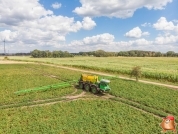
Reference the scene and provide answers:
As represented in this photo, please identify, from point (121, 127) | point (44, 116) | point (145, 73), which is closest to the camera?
point (121, 127)

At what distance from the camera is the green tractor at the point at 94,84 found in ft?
80.7

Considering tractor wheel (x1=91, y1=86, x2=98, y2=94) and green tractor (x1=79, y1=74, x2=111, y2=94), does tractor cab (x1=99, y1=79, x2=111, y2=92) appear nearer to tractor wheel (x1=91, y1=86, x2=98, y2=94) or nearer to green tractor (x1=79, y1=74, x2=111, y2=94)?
green tractor (x1=79, y1=74, x2=111, y2=94)

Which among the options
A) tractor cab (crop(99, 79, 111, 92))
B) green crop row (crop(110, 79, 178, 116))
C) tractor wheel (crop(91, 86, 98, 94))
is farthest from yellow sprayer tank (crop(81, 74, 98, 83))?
green crop row (crop(110, 79, 178, 116))

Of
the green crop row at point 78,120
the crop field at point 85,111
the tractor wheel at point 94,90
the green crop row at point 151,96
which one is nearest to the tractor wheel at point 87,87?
the tractor wheel at point 94,90

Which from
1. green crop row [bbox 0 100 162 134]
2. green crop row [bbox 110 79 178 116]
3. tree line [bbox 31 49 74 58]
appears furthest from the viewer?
tree line [bbox 31 49 74 58]

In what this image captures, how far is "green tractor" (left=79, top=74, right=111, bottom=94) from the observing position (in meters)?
24.6

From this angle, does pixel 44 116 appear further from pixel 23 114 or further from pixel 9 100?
pixel 9 100

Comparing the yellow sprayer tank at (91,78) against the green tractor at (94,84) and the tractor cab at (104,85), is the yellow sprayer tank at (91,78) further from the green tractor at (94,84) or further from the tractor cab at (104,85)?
the tractor cab at (104,85)

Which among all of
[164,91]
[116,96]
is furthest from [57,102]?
[164,91]

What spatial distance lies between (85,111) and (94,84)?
7308mm

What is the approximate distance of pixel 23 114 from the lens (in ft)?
57.5

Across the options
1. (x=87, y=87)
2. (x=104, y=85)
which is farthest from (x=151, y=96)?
(x=87, y=87)

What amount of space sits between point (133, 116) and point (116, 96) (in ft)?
21.9

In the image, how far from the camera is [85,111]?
61.2 ft
